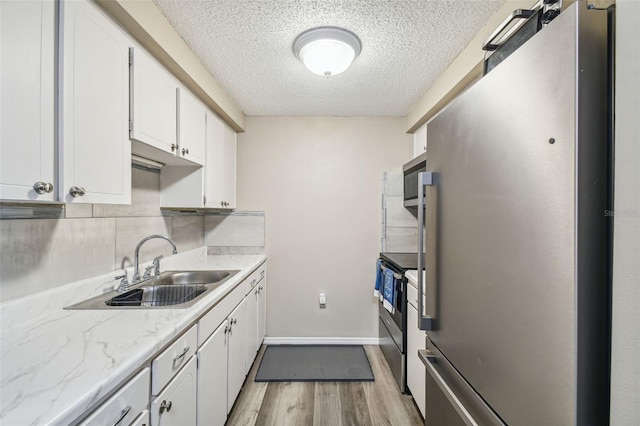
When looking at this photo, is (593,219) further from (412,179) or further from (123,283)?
(412,179)

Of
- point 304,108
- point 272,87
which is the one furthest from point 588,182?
point 304,108

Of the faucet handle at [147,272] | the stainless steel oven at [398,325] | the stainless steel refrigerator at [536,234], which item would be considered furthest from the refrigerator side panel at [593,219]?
the faucet handle at [147,272]

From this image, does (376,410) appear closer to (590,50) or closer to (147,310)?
(147,310)

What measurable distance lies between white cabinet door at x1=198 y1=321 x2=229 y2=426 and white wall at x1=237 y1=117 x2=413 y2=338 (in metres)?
1.30

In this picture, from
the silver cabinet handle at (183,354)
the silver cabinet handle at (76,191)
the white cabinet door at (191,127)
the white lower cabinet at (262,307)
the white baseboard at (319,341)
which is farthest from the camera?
the white baseboard at (319,341)

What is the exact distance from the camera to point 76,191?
1003 millimetres

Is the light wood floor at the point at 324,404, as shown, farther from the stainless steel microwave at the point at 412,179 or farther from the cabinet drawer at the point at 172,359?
the stainless steel microwave at the point at 412,179

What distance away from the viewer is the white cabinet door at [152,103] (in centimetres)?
132

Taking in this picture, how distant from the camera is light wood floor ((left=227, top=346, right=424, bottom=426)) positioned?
1.88 m

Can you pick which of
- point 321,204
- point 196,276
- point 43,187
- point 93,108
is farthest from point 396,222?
point 43,187

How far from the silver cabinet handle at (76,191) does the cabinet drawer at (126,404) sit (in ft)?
2.15

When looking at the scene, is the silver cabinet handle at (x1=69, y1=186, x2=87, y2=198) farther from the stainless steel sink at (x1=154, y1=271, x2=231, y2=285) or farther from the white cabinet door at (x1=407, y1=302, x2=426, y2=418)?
the white cabinet door at (x1=407, y1=302, x2=426, y2=418)

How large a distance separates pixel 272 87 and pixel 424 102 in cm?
130

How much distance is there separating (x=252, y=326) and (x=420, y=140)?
232 centimetres
